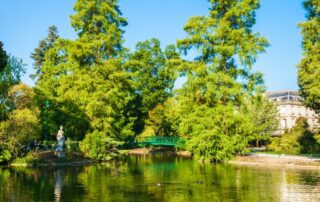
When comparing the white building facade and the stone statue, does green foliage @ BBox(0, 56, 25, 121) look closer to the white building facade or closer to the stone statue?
the stone statue

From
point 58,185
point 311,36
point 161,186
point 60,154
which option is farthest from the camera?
point 60,154

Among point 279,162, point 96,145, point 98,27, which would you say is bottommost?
point 279,162

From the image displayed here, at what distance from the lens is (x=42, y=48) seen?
78750 mm

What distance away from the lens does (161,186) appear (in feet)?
76.7

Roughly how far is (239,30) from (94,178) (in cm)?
2162

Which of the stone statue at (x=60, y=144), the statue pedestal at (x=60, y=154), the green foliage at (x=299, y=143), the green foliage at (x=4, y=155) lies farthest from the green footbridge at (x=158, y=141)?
the green foliage at (x=4, y=155)

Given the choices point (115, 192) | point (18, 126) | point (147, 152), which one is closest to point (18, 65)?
point (18, 126)

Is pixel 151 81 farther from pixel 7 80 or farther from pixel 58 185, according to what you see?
pixel 58 185

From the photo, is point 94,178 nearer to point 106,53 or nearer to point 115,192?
point 115,192

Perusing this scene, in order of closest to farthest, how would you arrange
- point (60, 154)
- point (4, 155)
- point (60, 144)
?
point (4, 155)
point (60, 144)
point (60, 154)

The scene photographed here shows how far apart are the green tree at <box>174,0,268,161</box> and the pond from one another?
32.5 ft

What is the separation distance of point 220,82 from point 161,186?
778 inches

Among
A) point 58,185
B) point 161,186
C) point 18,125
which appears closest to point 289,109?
point 18,125

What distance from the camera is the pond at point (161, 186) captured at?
1947 centimetres
